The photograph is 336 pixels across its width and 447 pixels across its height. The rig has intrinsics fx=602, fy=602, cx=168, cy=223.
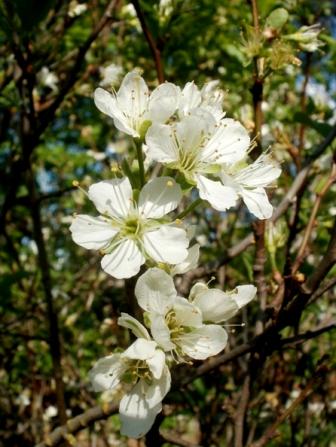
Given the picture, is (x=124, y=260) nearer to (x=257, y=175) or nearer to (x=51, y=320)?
(x=257, y=175)

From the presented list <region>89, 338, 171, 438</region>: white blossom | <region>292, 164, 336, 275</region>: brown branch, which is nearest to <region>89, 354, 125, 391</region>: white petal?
<region>89, 338, 171, 438</region>: white blossom

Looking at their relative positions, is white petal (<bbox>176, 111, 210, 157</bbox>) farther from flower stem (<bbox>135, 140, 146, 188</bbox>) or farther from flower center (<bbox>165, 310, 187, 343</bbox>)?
flower center (<bbox>165, 310, 187, 343</bbox>)

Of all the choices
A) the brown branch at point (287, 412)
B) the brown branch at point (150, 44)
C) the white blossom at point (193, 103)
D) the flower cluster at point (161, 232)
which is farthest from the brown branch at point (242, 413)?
the brown branch at point (150, 44)

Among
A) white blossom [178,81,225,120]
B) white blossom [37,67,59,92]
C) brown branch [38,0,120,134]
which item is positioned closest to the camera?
white blossom [178,81,225,120]

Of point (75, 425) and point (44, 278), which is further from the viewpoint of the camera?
point (44, 278)

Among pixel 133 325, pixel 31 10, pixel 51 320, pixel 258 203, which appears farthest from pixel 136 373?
pixel 31 10

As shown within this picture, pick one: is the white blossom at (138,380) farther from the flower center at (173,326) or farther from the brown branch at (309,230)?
the brown branch at (309,230)

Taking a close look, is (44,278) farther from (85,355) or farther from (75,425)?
(85,355)

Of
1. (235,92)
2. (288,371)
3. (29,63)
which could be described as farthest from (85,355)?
(29,63)
